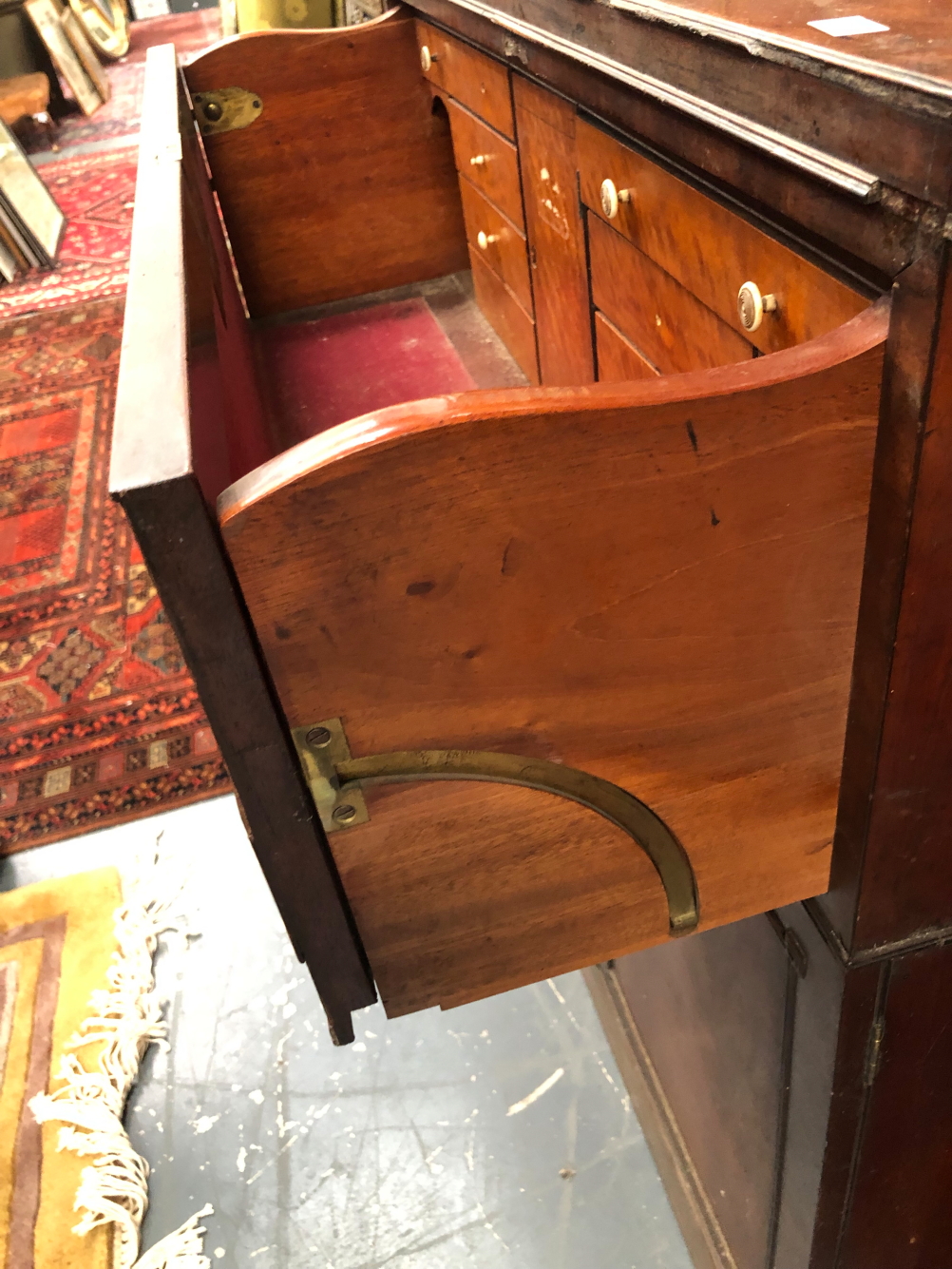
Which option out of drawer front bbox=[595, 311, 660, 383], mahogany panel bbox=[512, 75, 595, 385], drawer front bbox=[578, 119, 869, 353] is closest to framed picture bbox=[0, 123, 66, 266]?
mahogany panel bbox=[512, 75, 595, 385]

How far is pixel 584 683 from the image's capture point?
0.50 metres

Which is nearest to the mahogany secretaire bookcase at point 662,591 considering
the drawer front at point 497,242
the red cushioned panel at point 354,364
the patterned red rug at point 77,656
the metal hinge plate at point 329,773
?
the metal hinge plate at point 329,773

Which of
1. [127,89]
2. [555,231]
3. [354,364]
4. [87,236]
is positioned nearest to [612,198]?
[555,231]

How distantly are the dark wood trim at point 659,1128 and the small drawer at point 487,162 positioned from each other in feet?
3.26

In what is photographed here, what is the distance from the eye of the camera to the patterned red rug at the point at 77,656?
1.85 meters

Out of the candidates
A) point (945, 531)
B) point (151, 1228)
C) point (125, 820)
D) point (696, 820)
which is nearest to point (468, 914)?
point (696, 820)

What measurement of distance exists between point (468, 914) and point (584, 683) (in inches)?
6.5

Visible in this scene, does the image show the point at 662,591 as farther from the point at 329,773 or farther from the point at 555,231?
the point at 555,231

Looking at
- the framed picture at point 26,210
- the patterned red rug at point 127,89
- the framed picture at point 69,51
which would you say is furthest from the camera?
the framed picture at point 69,51

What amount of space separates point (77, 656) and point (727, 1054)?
1682mm

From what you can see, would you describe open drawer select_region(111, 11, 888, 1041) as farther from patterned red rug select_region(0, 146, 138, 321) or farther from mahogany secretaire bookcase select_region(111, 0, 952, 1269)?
patterned red rug select_region(0, 146, 138, 321)

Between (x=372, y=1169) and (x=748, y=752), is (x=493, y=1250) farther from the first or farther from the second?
(x=748, y=752)

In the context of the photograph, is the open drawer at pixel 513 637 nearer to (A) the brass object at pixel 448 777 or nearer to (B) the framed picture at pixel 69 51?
(A) the brass object at pixel 448 777

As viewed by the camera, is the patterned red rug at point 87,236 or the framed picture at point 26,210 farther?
the framed picture at point 26,210
